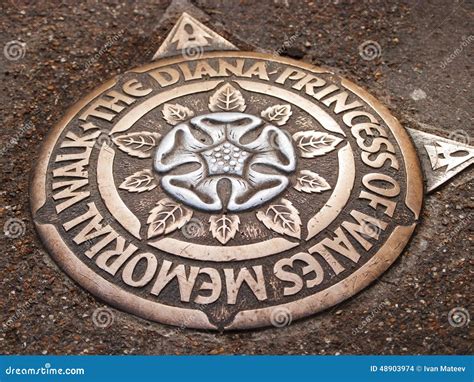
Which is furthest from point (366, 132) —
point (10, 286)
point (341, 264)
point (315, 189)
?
point (10, 286)

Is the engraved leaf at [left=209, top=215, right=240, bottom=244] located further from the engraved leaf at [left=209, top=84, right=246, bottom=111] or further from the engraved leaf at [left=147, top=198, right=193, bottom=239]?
the engraved leaf at [left=209, top=84, right=246, bottom=111]

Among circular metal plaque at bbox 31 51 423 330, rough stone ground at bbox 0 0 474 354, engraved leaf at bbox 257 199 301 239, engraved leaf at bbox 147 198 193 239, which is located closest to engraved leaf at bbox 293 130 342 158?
circular metal plaque at bbox 31 51 423 330

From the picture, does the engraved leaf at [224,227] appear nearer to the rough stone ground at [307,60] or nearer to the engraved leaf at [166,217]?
the engraved leaf at [166,217]

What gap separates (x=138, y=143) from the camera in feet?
9.87

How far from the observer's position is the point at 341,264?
2.63 m

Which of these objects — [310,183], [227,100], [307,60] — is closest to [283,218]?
[310,183]

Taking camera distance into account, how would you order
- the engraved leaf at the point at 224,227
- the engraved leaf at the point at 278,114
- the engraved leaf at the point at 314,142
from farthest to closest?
the engraved leaf at the point at 278,114, the engraved leaf at the point at 314,142, the engraved leaf at the point at 224,227

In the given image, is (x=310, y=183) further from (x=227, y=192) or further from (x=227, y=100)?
(x=227, y=100)

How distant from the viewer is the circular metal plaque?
2580 mm

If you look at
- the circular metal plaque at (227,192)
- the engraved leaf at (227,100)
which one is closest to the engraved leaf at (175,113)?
the circular metal plaque at (227,192)

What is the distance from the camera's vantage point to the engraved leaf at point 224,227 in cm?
269

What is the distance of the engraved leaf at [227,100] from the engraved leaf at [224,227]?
59cm

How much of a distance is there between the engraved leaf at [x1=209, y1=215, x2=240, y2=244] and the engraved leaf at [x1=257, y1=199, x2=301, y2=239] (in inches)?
3.9

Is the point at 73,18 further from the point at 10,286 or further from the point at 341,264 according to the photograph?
the point at 341,264
